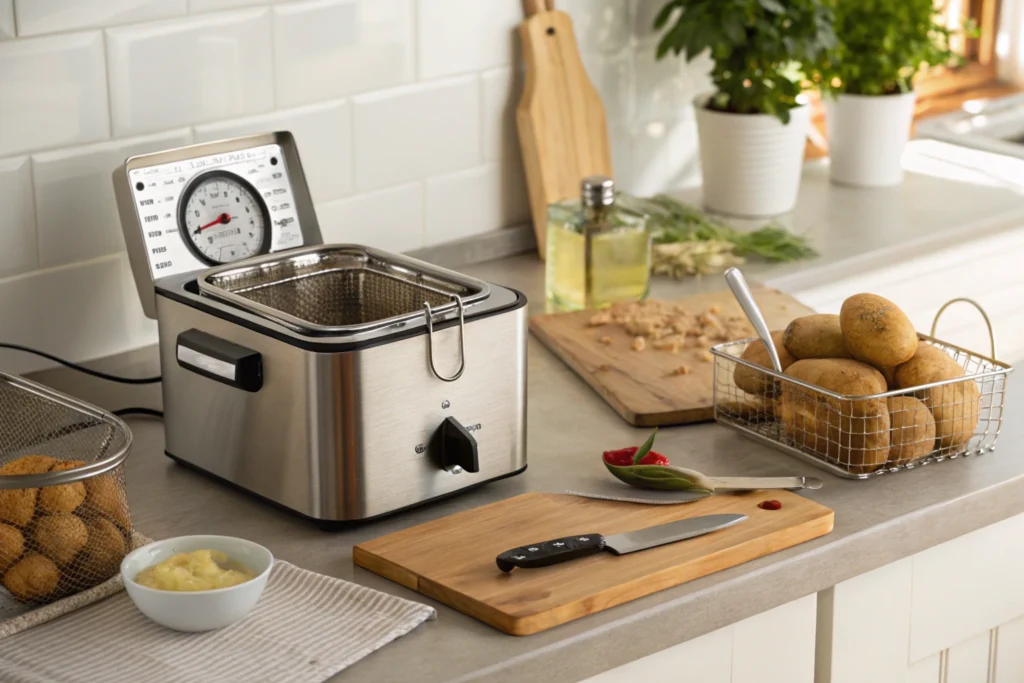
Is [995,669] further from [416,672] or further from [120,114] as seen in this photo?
[120,114]

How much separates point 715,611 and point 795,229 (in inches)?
43.2

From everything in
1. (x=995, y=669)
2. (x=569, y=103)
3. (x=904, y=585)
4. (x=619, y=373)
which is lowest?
(x=995, y=669)

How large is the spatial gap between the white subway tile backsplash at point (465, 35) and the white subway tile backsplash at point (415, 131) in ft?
0.08

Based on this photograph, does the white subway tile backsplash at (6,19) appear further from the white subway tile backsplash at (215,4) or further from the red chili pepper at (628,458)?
the red chili pepper at (628,458)

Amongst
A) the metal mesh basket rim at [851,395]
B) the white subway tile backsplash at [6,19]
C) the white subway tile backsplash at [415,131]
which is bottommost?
the metal mesh basket rim at [851,395]

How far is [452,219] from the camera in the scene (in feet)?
6.61

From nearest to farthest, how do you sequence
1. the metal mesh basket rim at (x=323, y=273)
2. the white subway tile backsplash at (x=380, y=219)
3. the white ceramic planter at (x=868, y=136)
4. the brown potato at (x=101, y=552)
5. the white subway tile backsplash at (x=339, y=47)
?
the brown potato at (x=101, y=552), the metal mesh basket rim at (x=323, y=273), the white subway tile backsplash at (x=339, y=47), the white subway tile backsplash at (x=380, y=219), the white ceramic planter at (x=868, y=136)

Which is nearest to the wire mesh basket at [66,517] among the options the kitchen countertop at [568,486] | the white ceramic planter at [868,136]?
the kitchen countertop at [568,486]

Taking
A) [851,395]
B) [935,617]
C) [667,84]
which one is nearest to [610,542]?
[851,395]

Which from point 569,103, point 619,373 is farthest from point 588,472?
point 569,103

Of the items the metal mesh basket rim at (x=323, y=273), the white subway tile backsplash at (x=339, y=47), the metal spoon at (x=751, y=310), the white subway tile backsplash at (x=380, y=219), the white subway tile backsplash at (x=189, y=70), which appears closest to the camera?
the metal mesh basket rim at (x=323, y=273)

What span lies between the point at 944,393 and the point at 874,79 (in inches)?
41.5

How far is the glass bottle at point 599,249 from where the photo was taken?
1.80 meters

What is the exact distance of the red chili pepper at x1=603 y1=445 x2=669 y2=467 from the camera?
4.36ft
